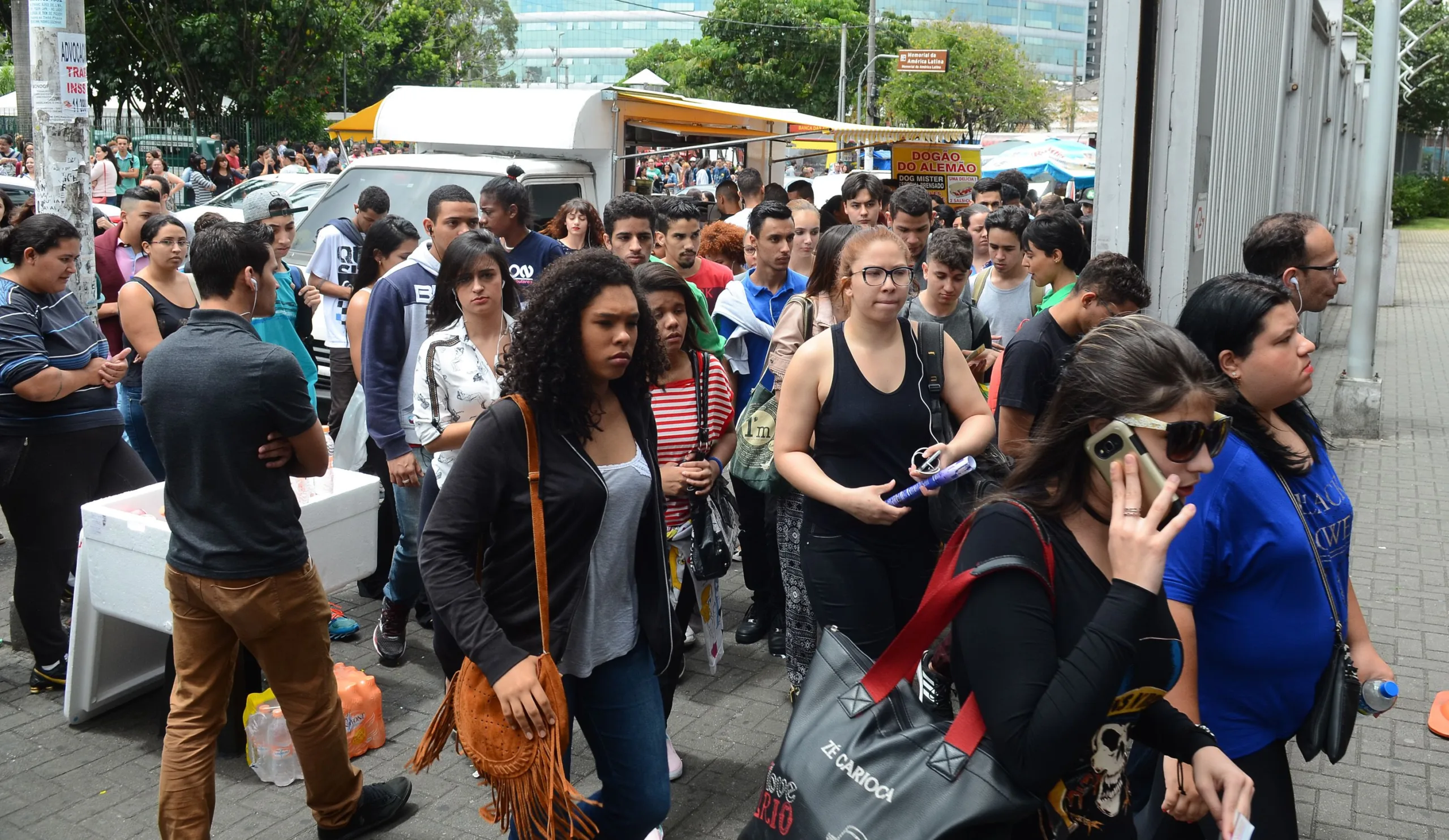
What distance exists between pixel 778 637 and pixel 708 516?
140 centimetres

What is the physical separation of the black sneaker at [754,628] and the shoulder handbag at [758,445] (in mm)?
1394

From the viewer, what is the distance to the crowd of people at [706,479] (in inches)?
86.9

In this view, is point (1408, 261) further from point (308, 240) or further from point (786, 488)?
point (786, 488)

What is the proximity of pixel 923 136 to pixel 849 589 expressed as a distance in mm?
17175

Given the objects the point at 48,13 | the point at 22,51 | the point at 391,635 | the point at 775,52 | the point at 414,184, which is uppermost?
the point at 775,52

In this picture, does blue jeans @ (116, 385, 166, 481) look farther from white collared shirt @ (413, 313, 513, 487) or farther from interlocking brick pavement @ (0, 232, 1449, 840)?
white collared shirt @ (413, 313, 513, 487)

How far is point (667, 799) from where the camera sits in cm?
325

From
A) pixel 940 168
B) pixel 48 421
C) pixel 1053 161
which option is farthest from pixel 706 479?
pixel 1053 161

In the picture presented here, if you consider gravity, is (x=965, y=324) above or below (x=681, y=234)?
below

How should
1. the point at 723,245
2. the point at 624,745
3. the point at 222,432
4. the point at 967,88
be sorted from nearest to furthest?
the point at 624,745 → the point at 222,432 → the point at 723,245 → the point at 967,88

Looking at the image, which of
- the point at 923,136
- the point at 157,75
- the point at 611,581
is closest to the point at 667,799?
the point at 611,581

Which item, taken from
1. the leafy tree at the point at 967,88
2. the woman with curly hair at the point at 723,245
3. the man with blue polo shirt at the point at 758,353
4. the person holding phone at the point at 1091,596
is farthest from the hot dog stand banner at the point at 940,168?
the leafy tree at the point at 967,88

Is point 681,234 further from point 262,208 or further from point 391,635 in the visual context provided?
point 262,208

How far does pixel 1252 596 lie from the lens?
2.80m
